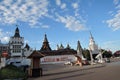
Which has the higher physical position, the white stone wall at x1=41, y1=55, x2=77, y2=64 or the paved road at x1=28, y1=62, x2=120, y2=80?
the white stone wall at x1=41, y1=55, x2=77, y2=64

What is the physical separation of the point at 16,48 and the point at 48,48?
17.4 m

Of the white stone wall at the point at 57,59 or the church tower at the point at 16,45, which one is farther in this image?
the church tower at the point at 16,45

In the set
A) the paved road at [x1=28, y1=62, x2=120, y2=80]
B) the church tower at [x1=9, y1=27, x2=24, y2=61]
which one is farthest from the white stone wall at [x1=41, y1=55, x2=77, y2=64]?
the paved road at [x1=28, y1=62, x2=120, y2=80]

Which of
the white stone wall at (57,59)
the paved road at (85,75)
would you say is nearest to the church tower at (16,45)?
the white stone wall at (57,59)

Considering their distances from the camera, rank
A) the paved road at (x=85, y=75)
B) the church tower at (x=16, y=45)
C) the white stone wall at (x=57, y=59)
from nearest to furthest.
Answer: the paved road at (x=85, y=75) < the white stone wall at (x=57, y=59) < the church tower at (x=16, y=45)

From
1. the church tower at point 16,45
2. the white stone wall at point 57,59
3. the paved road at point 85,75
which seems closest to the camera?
the paved road at point 85,75

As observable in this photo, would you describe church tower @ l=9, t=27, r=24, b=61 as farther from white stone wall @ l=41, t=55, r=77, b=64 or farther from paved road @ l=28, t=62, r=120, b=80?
paved road @ l=28, t=62, r=120, b=80

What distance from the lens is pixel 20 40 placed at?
319 ft

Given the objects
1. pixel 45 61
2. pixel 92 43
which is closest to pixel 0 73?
pixel 45 61

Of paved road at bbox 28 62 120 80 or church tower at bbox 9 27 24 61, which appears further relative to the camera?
church tower at bbox 9 27 24 61

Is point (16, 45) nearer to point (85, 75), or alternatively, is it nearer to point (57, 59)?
point (57, 59)

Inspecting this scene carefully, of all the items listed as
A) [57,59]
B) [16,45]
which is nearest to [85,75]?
[57,59]

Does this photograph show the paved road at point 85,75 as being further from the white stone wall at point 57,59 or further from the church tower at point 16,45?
the church tower at point 16,45

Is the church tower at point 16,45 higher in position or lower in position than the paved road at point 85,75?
higher
